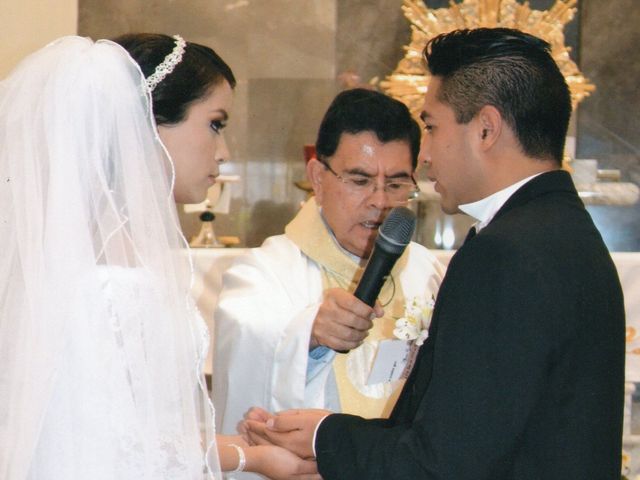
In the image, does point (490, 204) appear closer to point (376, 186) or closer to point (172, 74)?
point (172, 74)

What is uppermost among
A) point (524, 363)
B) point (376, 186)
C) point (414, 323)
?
point (376, 186)

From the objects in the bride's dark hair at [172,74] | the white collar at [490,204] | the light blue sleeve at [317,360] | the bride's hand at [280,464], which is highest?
the bride's dark hair at [172,74]

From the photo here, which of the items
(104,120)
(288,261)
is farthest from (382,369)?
(104,120)

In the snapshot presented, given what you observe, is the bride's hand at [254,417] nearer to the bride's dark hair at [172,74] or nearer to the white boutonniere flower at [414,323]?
the white boutonniere flower at [414,323]

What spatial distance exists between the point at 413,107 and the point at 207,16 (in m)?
2.03

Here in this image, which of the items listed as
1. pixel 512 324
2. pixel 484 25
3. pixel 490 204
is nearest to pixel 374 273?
pixel 490 204

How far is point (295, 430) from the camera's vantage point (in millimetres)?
2697

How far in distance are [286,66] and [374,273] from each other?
19.8ft

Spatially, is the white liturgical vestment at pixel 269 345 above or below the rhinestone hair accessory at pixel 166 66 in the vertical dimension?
Answer: below

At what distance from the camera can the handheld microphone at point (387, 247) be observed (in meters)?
2.68

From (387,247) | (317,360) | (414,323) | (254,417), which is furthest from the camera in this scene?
(317,360)

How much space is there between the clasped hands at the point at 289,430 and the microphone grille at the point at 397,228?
449 mm

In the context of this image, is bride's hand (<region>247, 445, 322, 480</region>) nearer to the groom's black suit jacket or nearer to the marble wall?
the groom's black suit jacket

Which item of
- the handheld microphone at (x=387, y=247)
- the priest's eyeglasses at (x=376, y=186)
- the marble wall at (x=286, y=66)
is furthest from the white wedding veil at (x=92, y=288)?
the marble wall at (x=286, y=66)
